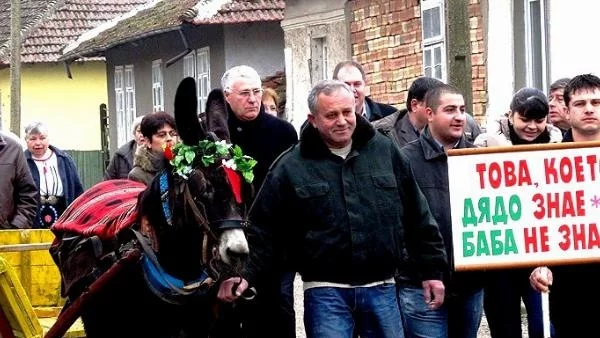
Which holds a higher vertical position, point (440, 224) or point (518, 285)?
point (440, 224)

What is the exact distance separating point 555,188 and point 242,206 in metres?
1.85

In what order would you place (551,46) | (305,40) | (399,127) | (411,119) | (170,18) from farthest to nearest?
1. (170,18)
2. (305,40)
3. (551,46)
4. (399,127)
5. (411,119)

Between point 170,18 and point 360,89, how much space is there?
2434 cm

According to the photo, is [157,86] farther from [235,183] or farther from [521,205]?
[235,183]

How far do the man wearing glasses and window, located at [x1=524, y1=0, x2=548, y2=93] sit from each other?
8904 millimetres

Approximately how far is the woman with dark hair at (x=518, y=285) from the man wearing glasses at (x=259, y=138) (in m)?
1.25

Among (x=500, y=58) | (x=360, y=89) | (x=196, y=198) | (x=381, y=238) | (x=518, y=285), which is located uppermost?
(x=500, y=58)

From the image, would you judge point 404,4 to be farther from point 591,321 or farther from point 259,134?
point 591,321

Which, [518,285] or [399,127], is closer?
[518,285]

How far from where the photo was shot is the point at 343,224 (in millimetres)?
8547

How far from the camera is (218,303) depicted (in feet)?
29.3

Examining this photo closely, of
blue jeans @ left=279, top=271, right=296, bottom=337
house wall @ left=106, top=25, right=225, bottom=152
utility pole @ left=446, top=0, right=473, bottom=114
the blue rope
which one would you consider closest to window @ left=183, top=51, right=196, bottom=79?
house wall @ left=106, top=25, right=225, bottom=152

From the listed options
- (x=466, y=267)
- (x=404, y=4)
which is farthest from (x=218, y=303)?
(x=404, y=4)

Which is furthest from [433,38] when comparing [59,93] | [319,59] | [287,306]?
[59,93]
